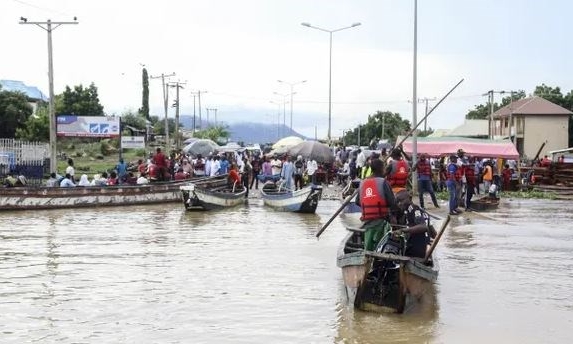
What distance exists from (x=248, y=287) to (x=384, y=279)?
250 centimetres

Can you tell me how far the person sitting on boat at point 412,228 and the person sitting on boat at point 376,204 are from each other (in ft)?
0.77

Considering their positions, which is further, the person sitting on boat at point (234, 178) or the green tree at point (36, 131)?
the green tree at point (36, 131)

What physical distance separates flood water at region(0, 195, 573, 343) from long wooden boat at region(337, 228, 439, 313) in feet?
0.72

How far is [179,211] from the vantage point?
932 inches

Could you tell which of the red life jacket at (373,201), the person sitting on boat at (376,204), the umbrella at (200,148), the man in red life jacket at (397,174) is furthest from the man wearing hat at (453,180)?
the umbrella at (200,148)

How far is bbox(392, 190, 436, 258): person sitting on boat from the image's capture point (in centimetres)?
971

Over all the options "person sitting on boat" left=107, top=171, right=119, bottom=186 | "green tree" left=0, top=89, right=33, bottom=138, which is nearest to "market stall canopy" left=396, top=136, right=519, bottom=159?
"person sitting on boat" left=107, top=171, right=119, bottom=186

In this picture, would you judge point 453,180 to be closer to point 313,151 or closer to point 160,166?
Answer: point 160,166

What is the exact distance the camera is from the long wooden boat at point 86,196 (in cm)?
2269

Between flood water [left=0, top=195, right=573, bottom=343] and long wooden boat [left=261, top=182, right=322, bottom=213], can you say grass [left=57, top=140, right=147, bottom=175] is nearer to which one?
long wooden boat [left=261, top=182, right=322, bottom=213]

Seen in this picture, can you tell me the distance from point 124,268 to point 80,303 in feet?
8.80

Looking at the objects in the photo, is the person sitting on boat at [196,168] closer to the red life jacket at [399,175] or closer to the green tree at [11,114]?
the red life jacket at [399,175]

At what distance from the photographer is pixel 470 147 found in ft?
114

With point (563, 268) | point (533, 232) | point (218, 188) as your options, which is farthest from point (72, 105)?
point (563, 268)
